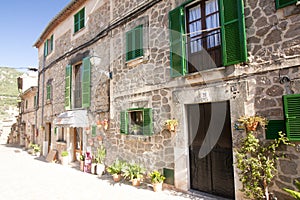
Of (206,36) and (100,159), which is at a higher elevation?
(206,36)

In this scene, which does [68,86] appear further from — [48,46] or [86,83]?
[48,46]

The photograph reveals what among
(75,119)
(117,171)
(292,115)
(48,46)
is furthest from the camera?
(48,46)

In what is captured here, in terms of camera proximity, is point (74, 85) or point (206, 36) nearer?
point (206, 36)

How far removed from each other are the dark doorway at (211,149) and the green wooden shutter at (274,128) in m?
1.00

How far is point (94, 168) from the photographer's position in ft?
27.1

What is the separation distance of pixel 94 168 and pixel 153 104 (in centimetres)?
411

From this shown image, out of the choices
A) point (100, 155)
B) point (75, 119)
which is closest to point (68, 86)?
point (75, 119)

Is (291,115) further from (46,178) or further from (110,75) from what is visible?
(46,178)

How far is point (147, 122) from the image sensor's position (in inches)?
254

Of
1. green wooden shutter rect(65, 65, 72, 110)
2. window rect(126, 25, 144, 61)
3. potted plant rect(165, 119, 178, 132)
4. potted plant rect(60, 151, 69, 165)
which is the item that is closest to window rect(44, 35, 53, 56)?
green wooden shutter rect(65, 65, 72, 110)

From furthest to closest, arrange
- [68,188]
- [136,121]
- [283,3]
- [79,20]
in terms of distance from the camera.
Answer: [79,20]
[136,121]
[68,188]
[283,3]

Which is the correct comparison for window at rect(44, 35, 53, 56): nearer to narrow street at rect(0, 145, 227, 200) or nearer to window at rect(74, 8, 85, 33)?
window at rect(74, 8, 85, 33)

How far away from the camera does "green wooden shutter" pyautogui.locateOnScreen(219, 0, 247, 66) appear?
4.49 meters

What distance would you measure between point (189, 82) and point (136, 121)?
2661mm
